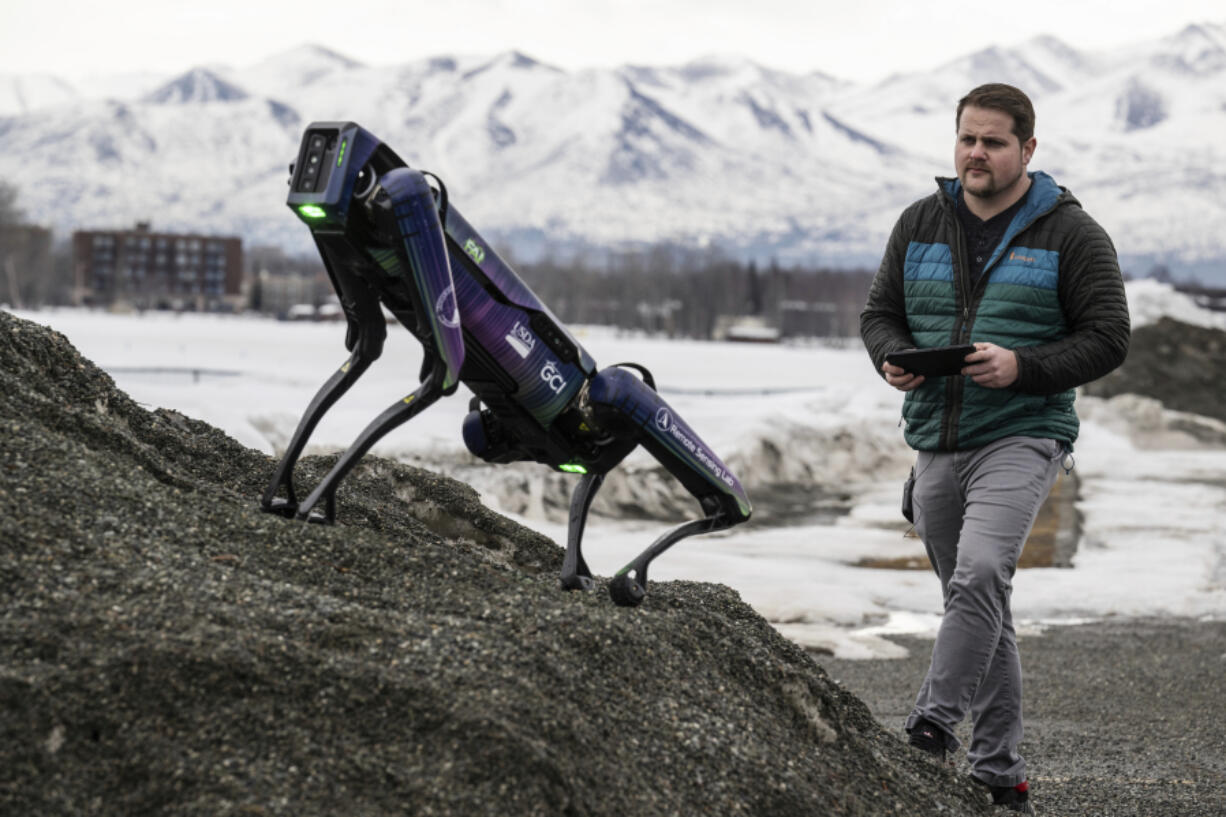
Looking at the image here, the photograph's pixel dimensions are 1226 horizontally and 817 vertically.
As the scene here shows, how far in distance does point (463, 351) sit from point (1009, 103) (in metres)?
2.22

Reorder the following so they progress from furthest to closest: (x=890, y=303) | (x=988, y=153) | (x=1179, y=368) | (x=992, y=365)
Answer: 1. (x=1179, y=368)
2. (x=890, y=303)
3. (x=988, y=153)
4. (x=992, y=365)

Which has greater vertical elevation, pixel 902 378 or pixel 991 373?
pixel 991 373

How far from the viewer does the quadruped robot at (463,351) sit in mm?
4578

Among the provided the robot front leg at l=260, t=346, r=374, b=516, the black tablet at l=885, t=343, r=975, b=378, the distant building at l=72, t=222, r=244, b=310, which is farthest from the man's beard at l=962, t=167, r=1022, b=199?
the distant building at l=72, t=222, r=244, b=310

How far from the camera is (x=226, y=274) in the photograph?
18100 centimetres

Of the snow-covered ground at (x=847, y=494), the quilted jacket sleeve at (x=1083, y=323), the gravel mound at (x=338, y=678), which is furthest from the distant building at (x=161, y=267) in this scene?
the quilted jacket sleeve at (x=1083, y=323)

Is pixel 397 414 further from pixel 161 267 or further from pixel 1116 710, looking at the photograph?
pixel 161 267

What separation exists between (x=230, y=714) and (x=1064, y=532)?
1580cm

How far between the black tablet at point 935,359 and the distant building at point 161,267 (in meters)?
175

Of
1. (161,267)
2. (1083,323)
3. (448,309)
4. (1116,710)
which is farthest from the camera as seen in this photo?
(161,267)

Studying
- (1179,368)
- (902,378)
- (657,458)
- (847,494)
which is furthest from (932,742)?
(1179,368)

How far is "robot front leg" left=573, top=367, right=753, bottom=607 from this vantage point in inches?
205

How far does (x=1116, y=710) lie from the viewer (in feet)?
29.3

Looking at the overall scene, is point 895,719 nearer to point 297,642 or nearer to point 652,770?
point 652,770
